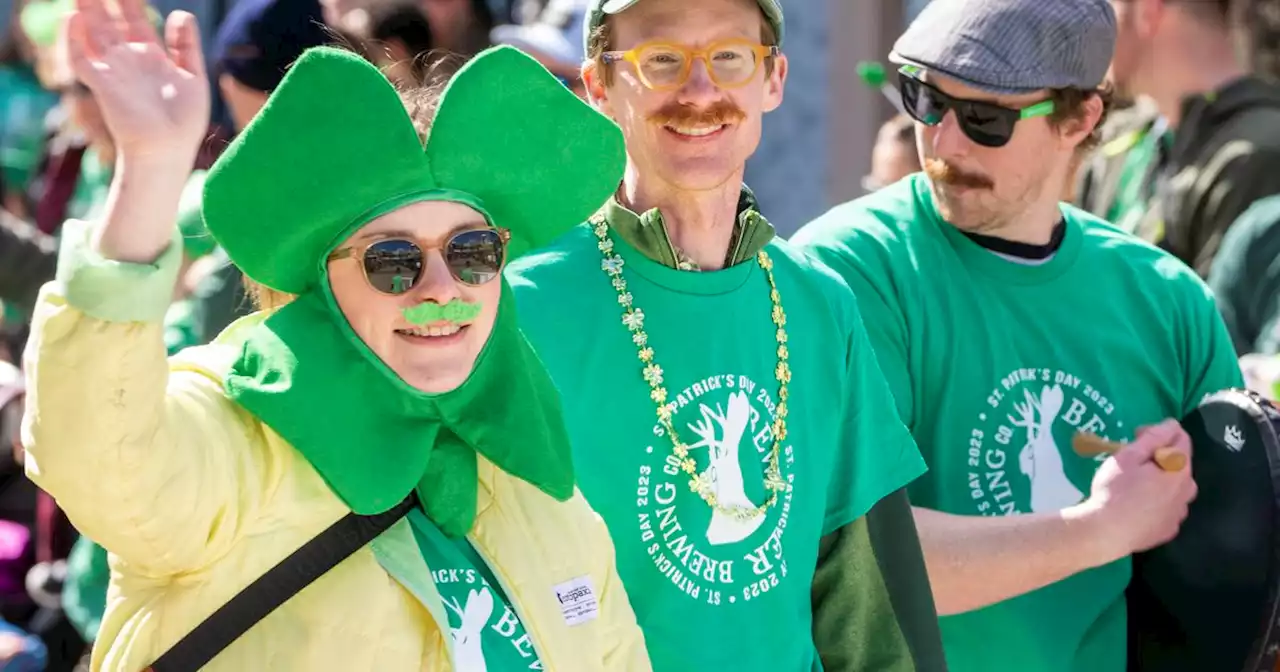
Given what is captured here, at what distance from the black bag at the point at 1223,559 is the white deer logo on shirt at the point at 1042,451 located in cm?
25

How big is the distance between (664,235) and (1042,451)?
43.1 inches

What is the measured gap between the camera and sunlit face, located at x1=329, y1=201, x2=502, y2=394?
102 inches

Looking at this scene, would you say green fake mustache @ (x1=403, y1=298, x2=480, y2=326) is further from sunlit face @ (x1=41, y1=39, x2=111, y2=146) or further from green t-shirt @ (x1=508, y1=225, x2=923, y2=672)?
sunlit face @ (x1=41, y1=39, x2=111, y2=146)

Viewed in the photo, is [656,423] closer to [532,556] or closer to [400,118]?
[532,556]

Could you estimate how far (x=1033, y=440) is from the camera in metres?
3.99

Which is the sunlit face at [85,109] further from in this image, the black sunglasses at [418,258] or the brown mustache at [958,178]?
the black sunglasses at [418,258]

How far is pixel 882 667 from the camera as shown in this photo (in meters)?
3.48

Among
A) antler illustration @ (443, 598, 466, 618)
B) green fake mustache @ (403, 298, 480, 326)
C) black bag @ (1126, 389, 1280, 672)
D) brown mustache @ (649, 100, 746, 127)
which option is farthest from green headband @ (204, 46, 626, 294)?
black bag @ (1126, 389, 1280, 672)

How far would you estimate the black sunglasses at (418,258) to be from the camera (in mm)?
2588

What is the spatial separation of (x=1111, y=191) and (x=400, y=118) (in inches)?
164

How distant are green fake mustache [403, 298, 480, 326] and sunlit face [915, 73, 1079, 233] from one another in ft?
5.59

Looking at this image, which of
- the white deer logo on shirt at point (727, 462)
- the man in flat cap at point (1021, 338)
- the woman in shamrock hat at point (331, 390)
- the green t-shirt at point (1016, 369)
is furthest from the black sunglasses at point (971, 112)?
the woman in shamrock hat at point (331, 390)

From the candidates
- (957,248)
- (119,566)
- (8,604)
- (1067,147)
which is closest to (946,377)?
(957,248)

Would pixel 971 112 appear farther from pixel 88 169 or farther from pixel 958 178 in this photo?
pixel 88 169
